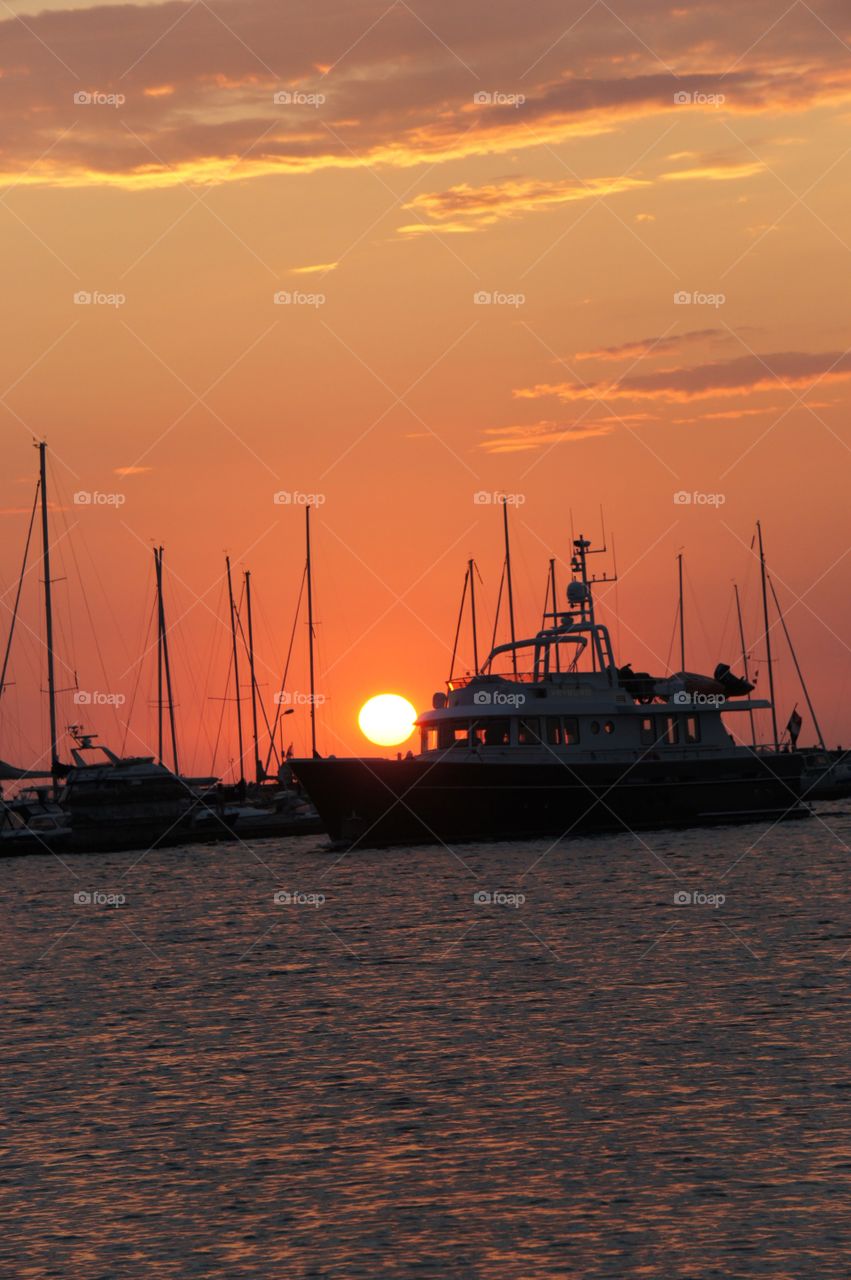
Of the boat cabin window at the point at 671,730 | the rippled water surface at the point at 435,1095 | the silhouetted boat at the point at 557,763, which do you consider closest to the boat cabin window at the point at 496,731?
the silhouetted boat at the point at 557,763

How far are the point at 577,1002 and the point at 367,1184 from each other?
38.4 feet

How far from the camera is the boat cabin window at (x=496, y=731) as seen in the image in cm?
6338

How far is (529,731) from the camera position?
210 ft

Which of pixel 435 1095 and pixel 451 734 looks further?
pixel 451 734

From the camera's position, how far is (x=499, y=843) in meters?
67.7

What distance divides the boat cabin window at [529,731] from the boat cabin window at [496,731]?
0.46 m

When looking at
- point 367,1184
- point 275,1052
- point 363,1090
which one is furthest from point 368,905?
point 367,1184

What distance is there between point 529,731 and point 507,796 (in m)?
2.57

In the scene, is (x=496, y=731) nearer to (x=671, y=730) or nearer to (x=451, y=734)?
(x=451, y=734)

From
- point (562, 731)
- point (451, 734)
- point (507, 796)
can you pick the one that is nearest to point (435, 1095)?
point (507, 796)

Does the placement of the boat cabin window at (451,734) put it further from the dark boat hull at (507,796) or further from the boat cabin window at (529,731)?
the boat cabin window at (529,731)

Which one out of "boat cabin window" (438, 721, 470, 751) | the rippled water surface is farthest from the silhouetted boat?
the rippled water surface

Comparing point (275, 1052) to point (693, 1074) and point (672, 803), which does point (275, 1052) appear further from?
point (672, 803)

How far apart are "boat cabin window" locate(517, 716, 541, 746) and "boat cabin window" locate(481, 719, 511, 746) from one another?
464 millimetres
